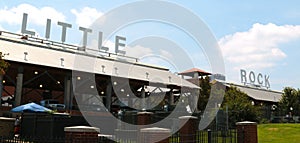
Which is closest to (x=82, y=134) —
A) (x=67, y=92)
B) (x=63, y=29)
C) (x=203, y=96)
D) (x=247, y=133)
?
(x=247, y=133)

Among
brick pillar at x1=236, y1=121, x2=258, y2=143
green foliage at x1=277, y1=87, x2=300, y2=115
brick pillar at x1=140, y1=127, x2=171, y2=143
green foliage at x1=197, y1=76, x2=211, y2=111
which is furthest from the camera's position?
green foliage at x1=277, y1=87, x2=300, y2=115

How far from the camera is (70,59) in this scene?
3303 cm

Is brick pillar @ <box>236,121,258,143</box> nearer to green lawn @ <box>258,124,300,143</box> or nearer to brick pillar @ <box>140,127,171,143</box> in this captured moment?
green lawn @ <box>258,124,300,143</box>

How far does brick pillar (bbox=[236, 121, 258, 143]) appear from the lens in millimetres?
13641

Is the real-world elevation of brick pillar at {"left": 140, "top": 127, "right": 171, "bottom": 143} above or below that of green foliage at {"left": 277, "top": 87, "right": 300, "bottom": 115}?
below

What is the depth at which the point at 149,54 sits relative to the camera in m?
19.8

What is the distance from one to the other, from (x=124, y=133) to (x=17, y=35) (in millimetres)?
23790

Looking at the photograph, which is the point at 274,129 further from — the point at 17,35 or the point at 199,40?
the point at 17,35

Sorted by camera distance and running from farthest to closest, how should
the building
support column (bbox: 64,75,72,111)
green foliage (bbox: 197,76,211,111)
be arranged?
green foliage (bbox: 197,76,211,111), support column (bbox: 64,75,72,111), the building

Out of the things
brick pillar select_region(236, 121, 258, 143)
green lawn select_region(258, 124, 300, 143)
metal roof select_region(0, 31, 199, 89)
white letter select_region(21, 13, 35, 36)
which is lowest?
green lawn select_region(258, 124, 300, 143)

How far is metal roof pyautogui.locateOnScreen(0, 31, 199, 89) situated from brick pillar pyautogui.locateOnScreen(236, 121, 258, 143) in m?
19.4

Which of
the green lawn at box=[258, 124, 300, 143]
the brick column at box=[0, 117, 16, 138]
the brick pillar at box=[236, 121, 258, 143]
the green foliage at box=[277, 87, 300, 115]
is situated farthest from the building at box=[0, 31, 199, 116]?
the brick pillar at box=[236, 121, 258, 143]

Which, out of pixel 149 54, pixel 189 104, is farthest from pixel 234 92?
pixel 149 54

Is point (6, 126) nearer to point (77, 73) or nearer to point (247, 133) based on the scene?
point (247, 133)
